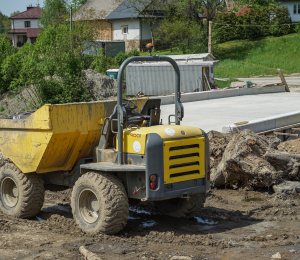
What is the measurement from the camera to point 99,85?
29266 mm

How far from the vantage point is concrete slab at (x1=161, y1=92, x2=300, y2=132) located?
15.4m

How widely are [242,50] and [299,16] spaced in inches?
560

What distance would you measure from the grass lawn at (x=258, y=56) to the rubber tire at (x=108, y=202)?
34.6 metres

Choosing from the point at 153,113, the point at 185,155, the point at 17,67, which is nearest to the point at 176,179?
the point at 185,155

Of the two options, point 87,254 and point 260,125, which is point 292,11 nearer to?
point 260,125

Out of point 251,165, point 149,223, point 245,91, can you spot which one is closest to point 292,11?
point 245,91

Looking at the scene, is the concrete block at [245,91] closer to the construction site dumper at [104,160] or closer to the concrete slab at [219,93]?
the concrete slab at [219,93]

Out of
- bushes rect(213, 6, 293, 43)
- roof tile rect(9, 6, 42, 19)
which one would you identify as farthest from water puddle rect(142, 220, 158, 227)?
roof tile rect(9, 6, 42, 19)

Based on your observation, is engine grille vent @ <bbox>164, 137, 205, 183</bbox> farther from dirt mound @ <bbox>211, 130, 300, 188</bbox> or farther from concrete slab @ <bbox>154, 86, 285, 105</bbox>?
concrete slab @ <bbox>154, 86, 285, 105</bbox>

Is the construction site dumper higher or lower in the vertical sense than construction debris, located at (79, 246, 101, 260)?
higher

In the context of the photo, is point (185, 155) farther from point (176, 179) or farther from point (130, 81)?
point (130, 81)

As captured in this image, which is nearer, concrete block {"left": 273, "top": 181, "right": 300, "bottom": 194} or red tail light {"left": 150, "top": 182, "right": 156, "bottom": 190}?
red tail light {"left": 150, "top": 182, "right": 156, "bottom": 190}

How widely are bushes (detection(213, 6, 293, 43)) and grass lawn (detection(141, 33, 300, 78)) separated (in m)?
1.01

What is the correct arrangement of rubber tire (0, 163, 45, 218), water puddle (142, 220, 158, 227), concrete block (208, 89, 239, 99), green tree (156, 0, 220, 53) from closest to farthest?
water puddle (142, 220, 158, 227)
rubber tire (0, 163, 45, 218)
concrete block (208, 89, 239, 99)
green tree (156, 0, 220, 53)
